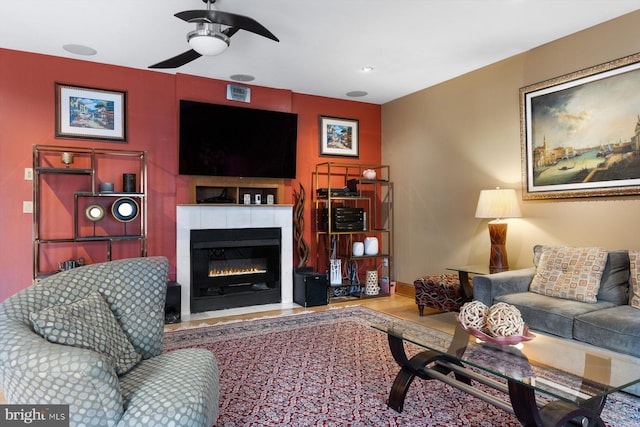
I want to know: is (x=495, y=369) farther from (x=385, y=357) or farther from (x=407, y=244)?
(x=407, y=244)

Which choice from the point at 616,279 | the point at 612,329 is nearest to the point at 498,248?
the point at 616,279

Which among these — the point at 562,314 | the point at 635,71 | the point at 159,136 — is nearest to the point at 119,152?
the point at 159,136

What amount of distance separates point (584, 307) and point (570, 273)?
0.37m

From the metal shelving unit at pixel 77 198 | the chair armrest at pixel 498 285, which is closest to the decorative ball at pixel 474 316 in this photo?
the chair armrest at pixel 498 285

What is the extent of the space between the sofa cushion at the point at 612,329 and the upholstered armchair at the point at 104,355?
241 cm

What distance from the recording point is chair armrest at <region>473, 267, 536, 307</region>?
333 cm

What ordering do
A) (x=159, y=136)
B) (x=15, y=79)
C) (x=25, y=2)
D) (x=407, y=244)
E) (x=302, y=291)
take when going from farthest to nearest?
(x=407, y=244), (x=302, y=291), (x=159, y=136), (x=15, y=79), (x=25, y=2)

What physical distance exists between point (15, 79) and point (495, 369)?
481cm

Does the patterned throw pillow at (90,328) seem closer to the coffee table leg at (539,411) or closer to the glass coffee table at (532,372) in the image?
the glass coffee table at (532,372)

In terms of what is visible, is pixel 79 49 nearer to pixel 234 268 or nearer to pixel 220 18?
pixel 220 18

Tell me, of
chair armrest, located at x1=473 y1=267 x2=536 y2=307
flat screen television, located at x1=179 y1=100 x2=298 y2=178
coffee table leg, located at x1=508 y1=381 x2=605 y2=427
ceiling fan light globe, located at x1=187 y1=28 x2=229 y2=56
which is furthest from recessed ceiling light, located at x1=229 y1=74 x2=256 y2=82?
coffee table leg, located at x1=508 y1=381 x2=605 y2=427

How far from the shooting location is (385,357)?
10.1ft

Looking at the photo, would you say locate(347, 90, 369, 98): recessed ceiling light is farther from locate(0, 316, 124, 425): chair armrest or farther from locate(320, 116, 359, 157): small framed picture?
locate(0, 316, 124, 425): chair armrest

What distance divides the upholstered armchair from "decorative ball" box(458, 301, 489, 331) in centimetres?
135
